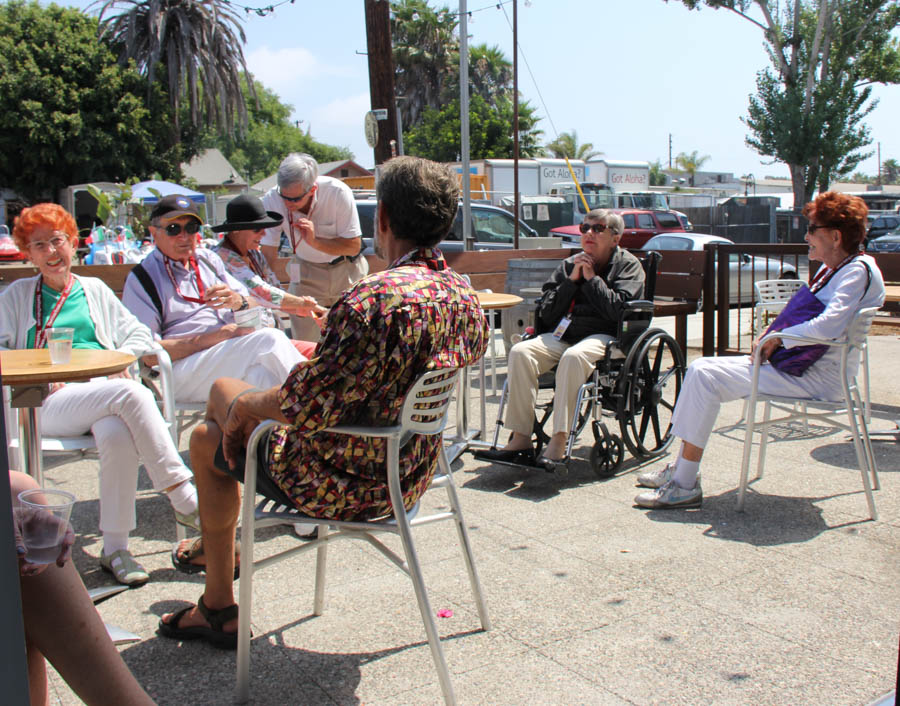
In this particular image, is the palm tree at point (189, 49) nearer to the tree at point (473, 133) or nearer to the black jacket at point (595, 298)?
the tree at point (473, 133)

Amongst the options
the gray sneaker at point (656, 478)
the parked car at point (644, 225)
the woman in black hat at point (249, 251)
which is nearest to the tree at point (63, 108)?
the parked car at point (644, 225)

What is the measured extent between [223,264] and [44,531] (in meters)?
2.85

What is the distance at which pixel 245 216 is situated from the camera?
4.51 metres

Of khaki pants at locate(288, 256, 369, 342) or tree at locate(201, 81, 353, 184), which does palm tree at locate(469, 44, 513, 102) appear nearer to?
tree at locate(201, 81, 353, 184)

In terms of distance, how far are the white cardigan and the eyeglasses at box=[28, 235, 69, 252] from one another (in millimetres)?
136

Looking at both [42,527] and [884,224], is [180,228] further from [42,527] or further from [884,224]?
[884,224]

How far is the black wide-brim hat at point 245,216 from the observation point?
447 cm

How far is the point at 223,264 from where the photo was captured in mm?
4395

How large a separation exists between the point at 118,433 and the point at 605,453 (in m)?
2.47

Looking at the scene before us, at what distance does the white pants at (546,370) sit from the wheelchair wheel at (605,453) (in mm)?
222

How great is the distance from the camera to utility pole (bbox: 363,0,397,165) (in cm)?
871

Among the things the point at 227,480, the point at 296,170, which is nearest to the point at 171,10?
the point at 296,170

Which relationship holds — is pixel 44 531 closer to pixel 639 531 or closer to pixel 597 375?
pixel 639 531

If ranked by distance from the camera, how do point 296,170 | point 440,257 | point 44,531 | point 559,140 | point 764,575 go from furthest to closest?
1. point 559,140
2. point 296,170
3. point 764,575
4. point 440,257
5. point 44,531
